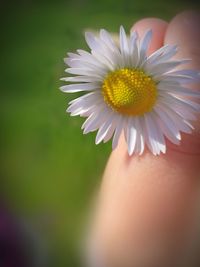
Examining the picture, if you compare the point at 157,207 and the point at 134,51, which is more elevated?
the point at 134,51

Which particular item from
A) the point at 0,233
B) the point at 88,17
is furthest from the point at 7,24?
the point at 0,233

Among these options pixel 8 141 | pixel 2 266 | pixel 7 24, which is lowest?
pixel 2 266

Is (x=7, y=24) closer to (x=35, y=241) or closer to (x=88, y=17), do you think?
(x=88, y=17)

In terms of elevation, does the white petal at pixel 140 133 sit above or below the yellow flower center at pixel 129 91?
below

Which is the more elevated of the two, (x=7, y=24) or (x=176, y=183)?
(x=7, y=24)

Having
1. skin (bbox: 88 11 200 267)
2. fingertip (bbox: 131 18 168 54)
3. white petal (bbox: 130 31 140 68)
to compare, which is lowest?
skin (bbox: 88 11 200 267)
